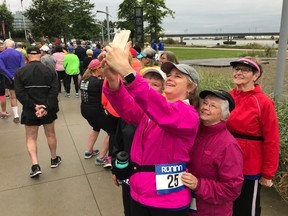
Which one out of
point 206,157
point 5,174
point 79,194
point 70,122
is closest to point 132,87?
point 206,157

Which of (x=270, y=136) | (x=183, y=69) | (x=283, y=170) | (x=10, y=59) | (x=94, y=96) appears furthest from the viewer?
(x=10, y=59)

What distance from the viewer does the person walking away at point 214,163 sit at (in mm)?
1824

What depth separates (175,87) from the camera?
5.84 feet

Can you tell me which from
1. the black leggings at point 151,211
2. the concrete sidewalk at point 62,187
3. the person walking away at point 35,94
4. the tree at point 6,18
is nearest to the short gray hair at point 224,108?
the black leggings at point 151,211

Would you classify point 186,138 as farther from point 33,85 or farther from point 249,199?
point 33,85

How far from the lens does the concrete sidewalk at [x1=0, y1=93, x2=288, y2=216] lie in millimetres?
3369

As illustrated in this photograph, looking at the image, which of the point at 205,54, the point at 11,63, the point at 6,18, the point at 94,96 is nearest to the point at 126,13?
the point at 205,54

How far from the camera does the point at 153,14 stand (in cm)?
3119

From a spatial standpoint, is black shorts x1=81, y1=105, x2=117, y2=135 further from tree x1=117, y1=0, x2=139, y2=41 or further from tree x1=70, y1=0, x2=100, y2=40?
tree x1=70, y1=0, x2=100, y2=40

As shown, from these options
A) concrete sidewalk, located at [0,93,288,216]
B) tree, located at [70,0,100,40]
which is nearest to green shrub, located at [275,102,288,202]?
concrete sidewalk, located at [0,93,288,216]

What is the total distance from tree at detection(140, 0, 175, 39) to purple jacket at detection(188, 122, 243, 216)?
30.0 meters

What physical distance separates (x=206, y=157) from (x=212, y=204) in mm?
342

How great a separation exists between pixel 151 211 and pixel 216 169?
1.73ft

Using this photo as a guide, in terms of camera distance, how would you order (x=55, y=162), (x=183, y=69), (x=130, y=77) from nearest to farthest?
(x=130, y=77) < (x=183, y=69) < (x=55, y=162)
